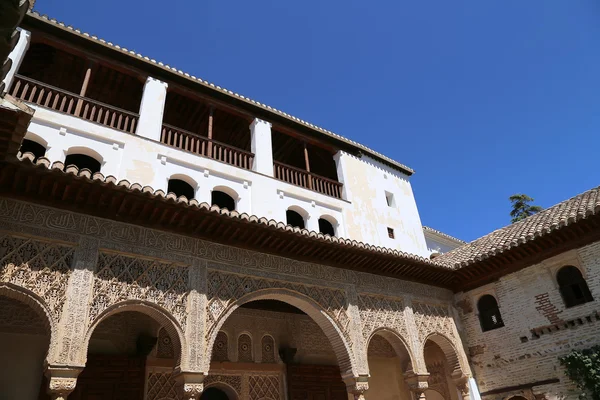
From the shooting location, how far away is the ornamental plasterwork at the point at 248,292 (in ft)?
21.3

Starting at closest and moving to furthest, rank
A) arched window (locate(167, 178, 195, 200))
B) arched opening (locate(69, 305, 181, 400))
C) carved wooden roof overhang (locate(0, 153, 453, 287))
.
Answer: carved wooden roof overhang (locate(0, 153, 453, 287))
arched opening (locate(69, 305, 181, 400))
arched window (locate(167, 178, 195, 200))

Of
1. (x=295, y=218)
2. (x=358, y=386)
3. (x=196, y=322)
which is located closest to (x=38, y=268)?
(x=196, y=322)

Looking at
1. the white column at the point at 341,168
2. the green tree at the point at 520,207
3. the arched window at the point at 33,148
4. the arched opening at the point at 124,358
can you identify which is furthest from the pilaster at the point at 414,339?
the green tree at the point at 520,207

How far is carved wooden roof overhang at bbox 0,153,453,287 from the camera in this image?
209 inches

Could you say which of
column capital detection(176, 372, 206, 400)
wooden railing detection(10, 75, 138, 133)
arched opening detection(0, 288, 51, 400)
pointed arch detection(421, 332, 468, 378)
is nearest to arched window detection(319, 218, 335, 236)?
pointed arch detection(421, 332, 468, 378)

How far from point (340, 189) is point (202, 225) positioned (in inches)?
227

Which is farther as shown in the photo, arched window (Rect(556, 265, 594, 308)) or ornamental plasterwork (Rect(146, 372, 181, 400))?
arched window (Rect(556, 265, 594, 308))

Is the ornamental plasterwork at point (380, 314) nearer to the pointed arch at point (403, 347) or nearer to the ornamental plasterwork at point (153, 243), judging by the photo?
the pointed arch at point (403, 347)

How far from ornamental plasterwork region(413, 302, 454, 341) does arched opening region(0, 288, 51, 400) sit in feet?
22.5

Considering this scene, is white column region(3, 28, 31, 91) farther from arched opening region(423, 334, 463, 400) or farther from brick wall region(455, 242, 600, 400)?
brick wall region(455, 242, 600, 400)

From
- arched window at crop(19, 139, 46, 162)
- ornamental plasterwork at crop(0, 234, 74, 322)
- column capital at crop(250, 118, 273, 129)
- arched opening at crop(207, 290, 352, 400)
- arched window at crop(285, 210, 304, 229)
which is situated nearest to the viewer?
ornamental plasterwork at crop(0, 234, 74, 322)

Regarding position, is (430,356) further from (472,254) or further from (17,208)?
(17,208)

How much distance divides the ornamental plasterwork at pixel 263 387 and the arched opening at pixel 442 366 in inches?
136

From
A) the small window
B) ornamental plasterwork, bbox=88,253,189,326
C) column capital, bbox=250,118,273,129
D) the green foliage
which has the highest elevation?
column capital, bbox=250,118,273,129
